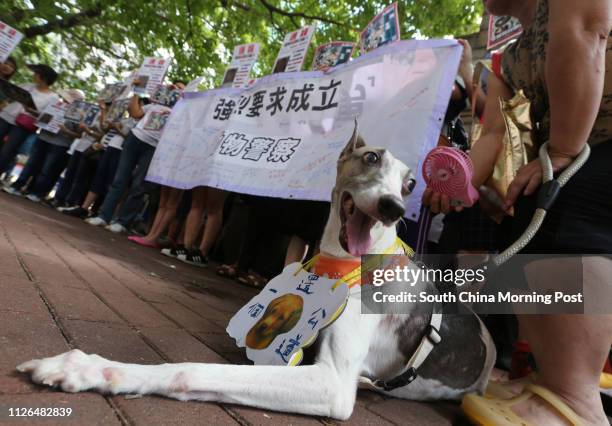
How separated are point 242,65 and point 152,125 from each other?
6.24 ft

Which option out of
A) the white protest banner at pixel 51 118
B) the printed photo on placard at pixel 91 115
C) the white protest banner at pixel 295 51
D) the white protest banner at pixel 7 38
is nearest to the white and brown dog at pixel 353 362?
the white protest banner at pixel 295 51

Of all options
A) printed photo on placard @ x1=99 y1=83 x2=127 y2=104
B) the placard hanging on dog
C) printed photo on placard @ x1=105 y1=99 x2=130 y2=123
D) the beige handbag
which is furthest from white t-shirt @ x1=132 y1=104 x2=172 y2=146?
the beige handbag

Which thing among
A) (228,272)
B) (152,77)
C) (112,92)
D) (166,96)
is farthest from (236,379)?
(112,92)

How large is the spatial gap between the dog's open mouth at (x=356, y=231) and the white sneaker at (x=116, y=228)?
5.49 meters

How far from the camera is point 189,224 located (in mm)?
5641

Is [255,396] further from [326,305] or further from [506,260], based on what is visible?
[506,260]

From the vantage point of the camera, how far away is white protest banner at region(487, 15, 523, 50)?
4.03 m

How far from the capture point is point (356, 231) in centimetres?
197

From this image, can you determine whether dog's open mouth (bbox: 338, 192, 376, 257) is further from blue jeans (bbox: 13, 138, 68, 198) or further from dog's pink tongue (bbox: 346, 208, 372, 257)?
blue jeans (bbox: 13, 138, 68, 198)

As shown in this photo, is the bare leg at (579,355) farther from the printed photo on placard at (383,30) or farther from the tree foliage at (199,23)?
the tree foliage at (199,23)

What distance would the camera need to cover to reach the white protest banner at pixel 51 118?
794 cm

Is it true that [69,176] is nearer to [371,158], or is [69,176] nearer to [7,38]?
[7,38]

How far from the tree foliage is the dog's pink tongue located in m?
8.02

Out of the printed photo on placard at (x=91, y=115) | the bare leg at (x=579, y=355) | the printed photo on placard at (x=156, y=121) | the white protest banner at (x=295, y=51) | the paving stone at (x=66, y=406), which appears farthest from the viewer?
the printed photo on placard at (x=91, y=115)
